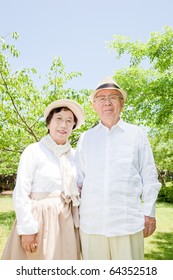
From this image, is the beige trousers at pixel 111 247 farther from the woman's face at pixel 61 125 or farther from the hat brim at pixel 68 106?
the hat brim at pixel 68 106

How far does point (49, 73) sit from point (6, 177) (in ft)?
74.4

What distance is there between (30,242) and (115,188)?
72 cm

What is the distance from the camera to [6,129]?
29.0 feet

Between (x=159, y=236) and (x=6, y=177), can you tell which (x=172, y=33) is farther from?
(x=6, y=177)

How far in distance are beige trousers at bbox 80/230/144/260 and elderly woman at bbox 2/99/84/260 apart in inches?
4.5

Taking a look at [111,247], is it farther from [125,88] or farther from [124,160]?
[125,88]

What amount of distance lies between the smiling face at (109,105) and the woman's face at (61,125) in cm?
25

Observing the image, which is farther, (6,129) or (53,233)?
(6,129)

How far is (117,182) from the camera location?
2.46 meters

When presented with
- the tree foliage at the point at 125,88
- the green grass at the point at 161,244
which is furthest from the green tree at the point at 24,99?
the green grass at the point at 161,244

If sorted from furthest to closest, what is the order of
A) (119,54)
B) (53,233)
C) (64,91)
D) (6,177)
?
(6,177)
(119,54)
(64,91)
(53,233)

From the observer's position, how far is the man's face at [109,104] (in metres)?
2.63

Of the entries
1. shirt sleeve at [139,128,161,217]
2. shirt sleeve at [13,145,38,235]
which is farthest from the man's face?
shirt sleeve at [13,145,38,235]

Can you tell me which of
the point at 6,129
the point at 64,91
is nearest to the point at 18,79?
the point at 64,91
